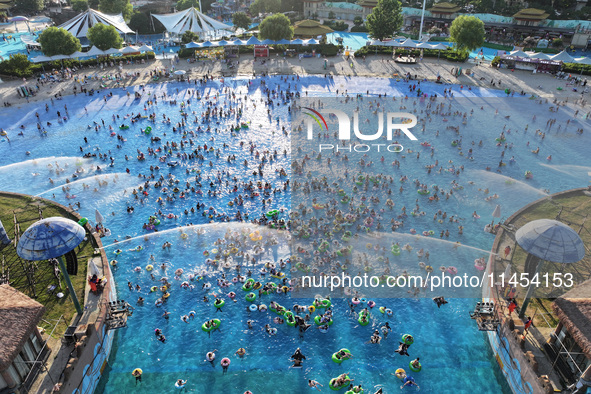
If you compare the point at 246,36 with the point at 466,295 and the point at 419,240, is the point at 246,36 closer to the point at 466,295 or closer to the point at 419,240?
the point at 419,240

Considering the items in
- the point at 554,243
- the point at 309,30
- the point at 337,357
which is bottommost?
the point at 337,357

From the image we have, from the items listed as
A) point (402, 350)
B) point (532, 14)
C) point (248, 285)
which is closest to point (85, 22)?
point (248, 285)

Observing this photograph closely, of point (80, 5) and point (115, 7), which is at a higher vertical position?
point (80, 5)

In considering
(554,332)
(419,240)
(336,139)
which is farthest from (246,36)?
(554,332)

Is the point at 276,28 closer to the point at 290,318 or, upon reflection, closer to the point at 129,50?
the point at 129,50

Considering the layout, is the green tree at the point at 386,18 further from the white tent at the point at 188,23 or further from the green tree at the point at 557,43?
the white tent at the point at 188,23

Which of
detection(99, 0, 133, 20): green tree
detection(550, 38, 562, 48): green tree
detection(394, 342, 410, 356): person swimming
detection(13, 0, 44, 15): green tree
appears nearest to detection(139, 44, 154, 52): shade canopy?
detection(99, 0, 133, 20): green tree
